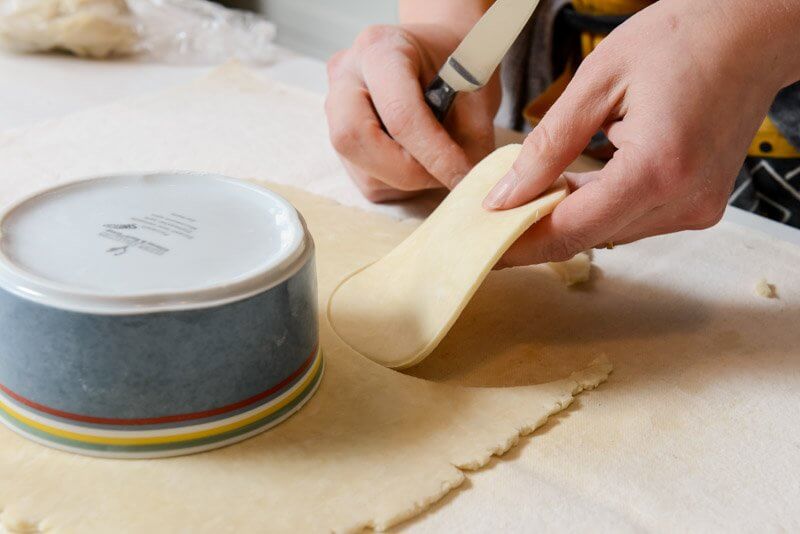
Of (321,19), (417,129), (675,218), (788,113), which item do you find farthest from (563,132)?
(321,19)

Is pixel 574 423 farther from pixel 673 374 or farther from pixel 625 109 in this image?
pixel 625 109

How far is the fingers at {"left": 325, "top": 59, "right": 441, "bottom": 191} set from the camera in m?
0.98

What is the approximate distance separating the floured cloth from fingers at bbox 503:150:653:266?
0.10 meters

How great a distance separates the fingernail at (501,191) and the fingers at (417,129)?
180 mm

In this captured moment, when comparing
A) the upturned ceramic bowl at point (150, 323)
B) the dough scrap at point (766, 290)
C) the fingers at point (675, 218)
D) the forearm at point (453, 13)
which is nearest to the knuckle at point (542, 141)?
the fingers at point (675, 218)

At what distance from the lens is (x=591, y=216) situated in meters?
0.73

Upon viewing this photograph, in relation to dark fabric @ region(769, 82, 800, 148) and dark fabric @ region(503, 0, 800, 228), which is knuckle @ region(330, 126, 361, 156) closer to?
dark fabric @ region(503, 0, 800, 228)

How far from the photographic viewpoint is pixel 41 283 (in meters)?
0.58

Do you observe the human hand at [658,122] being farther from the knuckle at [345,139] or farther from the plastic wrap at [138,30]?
the plastic wrap at [138,30]

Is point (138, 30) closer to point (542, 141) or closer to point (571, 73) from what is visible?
point (571, 73)

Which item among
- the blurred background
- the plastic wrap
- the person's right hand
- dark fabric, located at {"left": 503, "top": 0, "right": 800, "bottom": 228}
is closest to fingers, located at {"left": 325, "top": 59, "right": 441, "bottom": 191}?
the person's right hand

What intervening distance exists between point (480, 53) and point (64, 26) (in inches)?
34.4

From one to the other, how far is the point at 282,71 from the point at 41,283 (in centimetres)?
100

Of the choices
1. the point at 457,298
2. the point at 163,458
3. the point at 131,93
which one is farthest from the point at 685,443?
the point at 131,93
